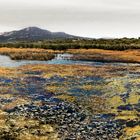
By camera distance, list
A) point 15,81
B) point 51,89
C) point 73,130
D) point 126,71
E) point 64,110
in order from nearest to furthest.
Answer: point 73,130, point 64,110, point 51,89, point 15,81, point 126,71

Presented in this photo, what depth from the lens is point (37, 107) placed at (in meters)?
33.7

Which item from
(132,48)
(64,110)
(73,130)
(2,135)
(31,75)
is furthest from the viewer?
(132,48)

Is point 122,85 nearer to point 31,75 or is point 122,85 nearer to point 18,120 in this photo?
point 31,75

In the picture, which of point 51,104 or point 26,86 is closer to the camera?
point 51,104

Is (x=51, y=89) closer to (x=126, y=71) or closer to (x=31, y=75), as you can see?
(x=31, y=75)

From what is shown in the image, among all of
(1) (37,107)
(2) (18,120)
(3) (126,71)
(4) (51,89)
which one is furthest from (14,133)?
(3) (126,71)

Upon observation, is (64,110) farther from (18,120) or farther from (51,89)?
(51,89)

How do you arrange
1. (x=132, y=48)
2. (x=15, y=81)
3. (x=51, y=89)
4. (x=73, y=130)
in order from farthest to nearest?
(x=132, y=48) → (x=15, y=81) → (x=51, y=89) → (x=73, y=130)

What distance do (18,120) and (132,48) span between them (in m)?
79.6

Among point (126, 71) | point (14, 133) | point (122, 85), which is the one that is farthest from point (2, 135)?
point (126, 71)

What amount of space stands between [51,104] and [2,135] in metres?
9.62

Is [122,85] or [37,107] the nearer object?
[37,107]

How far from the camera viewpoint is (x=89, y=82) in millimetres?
46781

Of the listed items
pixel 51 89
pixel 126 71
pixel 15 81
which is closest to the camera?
pixel 51 89
